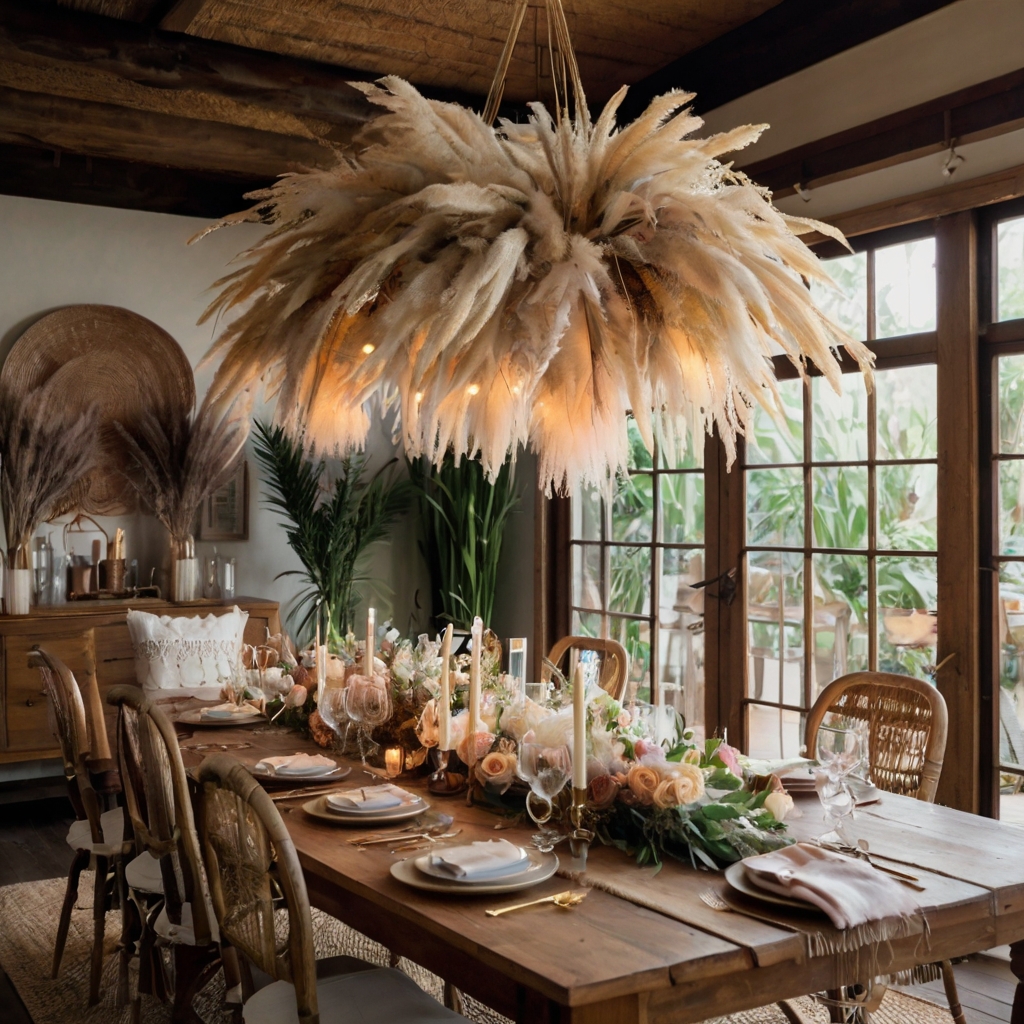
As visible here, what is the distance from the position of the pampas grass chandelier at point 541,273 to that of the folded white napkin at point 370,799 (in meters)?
0.70

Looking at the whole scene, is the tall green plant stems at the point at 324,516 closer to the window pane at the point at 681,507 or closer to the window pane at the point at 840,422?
the window pane at the point at 681,507

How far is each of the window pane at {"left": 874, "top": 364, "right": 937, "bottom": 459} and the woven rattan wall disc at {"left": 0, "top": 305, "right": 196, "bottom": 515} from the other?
331cm

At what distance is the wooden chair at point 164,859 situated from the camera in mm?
2354

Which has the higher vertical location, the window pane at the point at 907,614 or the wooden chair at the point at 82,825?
the window pane at the point at 907,614

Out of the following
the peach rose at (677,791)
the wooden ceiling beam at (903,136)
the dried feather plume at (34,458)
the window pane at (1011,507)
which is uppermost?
the wooden ceiling beam at (903,136)

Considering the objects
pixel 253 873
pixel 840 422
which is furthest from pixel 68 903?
pixel 840 422

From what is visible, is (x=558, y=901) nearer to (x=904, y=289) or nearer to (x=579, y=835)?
(x=579, y=835)

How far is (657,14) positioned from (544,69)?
2.00 feet

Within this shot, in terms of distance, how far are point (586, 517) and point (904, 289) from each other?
80.0 inches

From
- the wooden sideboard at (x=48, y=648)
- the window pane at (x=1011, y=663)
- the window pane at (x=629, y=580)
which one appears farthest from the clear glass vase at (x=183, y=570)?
the window pane at (x=1011, y=663)

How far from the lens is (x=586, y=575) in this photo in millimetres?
5398

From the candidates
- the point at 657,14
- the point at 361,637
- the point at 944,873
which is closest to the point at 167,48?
the point at 657,14

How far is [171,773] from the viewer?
7.74ft

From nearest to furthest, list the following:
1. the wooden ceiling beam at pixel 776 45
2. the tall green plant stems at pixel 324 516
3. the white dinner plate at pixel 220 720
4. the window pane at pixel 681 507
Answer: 1. the white dinner plate at pixel 220 720
2. the wooden ceiling beam at pixel 776 45
3. the window pane at pixel 681 507
4. the tall green plant stems at pixel 324 516
